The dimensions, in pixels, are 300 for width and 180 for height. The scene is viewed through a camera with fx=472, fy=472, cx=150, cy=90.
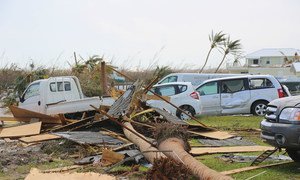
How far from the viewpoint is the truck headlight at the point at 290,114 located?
283 inches

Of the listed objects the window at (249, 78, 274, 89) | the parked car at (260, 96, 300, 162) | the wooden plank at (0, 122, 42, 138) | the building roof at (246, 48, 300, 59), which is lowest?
the wooden plank at (0, 122, 42, 138)

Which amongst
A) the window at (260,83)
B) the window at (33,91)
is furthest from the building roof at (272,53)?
the window at (33,91)

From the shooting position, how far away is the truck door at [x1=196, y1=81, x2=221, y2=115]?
64.3ft

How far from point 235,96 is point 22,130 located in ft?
32.3

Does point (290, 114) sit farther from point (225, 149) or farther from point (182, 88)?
point (182, 88)

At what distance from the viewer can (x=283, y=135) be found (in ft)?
23.8

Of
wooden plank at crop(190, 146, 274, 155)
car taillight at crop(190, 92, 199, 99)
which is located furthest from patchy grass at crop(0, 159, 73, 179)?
car taillight at crop(190, 92, 199, 99)

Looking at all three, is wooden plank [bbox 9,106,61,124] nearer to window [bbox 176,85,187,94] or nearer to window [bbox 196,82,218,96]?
window [bbox 176,85,187,94]

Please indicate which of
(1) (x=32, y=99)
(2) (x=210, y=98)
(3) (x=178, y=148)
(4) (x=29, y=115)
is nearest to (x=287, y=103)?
(3) (x=178, y=148)

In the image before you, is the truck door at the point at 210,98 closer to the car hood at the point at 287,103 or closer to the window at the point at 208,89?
the window at the point at 208,89

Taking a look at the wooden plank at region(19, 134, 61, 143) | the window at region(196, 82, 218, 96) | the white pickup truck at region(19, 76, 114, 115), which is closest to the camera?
the wooden plank at region(19, 134, 61, 143)

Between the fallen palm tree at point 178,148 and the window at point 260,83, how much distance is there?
1172cm

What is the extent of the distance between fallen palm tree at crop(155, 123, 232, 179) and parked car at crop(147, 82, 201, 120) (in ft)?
32.2

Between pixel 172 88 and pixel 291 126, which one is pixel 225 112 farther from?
pixel 291 126
